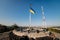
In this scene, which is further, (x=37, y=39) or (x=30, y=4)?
(x=30, y=4)

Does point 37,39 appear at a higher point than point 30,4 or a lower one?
lower

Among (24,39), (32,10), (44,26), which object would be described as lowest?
(24,39)

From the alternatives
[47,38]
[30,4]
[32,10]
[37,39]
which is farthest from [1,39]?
[30,4]

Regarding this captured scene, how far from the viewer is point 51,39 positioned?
19.8 m

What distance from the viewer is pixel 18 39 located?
20234mm

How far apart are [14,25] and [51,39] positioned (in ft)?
129

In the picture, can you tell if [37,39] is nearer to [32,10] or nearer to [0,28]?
[32,10]

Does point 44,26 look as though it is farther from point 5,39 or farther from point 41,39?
point 5,39

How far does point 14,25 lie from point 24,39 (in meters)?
37.3

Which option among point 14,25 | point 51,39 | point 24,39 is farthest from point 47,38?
point 14,25

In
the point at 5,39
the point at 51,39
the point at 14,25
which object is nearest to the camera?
the point at 5,39

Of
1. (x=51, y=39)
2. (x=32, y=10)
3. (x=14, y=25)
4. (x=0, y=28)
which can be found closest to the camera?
(x=51, y=39)

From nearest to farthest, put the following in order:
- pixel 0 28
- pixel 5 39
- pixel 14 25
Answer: pixel 5 39 → pixel 0 28 → pixel 14 25

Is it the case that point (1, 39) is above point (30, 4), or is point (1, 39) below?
below
